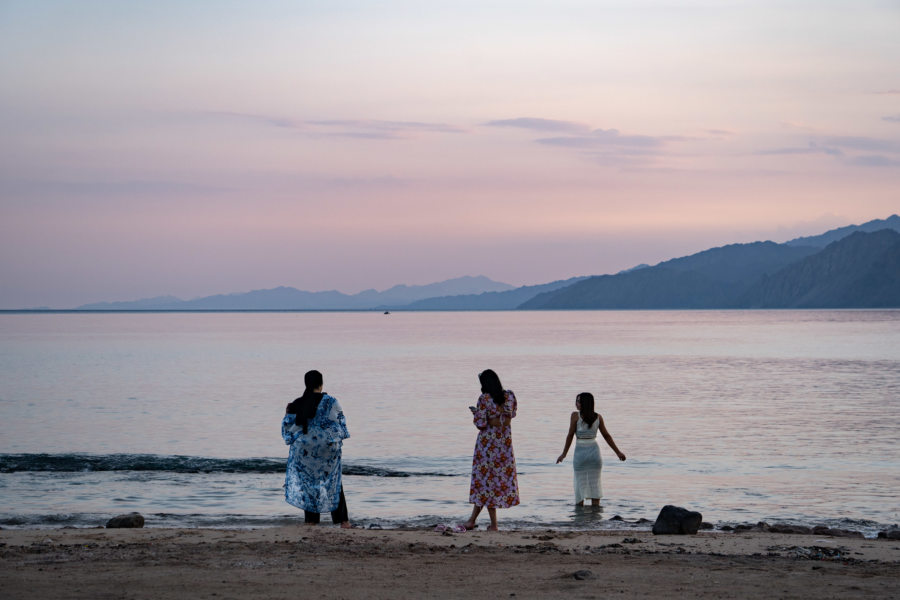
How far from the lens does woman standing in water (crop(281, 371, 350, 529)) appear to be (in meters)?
12.4

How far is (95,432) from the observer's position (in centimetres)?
2895

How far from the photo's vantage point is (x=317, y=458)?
12609mm

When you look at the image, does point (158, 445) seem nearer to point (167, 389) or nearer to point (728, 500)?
point (728, 500)

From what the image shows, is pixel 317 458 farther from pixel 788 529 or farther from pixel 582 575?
pixel 788 529

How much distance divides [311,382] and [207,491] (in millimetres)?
7364

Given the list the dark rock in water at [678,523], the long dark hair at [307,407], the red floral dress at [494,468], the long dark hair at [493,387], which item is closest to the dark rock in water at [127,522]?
the long dark hair at [307,407]

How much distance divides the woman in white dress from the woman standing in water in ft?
12.5

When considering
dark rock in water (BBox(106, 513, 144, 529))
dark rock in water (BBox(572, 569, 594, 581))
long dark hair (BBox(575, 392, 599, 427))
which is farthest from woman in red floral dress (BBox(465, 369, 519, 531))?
dark rock in water (BBox(106, 513, 144, 529))

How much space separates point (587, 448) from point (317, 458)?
4974mm

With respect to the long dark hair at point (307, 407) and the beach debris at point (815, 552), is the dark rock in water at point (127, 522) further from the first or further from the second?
the beach debris at point (815, 552)

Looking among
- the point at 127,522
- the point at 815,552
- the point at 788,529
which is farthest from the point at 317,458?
the point at 788,529

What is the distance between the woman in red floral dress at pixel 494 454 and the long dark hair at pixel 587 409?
242cm

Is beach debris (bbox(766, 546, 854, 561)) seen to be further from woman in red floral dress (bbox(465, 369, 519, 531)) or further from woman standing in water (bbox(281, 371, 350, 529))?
woman standing in water (bbox(281, 371, 350, 529))

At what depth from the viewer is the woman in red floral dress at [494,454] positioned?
1286cm
